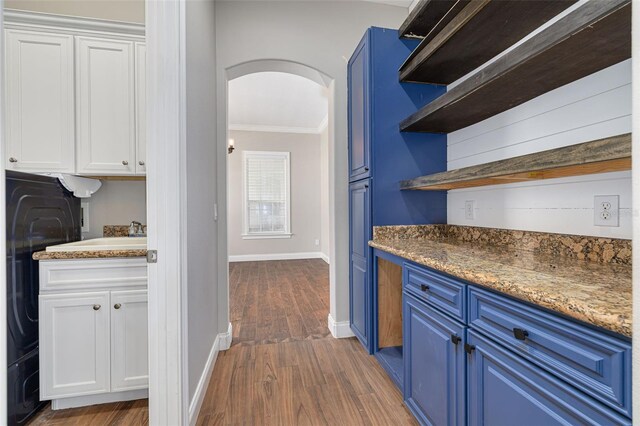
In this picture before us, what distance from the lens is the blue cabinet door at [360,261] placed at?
210 cm

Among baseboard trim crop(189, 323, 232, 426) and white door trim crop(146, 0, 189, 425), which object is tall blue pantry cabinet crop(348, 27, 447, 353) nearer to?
baseboard trim crop(189, 323, 232, 426)

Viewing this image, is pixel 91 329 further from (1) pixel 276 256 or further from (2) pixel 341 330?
(1) pixel 276 256

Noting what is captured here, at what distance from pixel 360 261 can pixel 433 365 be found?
1028 mm

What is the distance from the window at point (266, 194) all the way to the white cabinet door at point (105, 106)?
425 centimetres

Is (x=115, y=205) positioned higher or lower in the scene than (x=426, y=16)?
lower

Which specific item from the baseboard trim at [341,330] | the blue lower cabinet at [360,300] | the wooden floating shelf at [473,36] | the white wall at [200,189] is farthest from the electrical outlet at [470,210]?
the white wall at [200,189]

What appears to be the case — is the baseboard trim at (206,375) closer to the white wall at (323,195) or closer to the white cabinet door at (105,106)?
the white cabinet door at (105,106)

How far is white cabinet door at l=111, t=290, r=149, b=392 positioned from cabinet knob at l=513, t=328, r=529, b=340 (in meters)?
1.75

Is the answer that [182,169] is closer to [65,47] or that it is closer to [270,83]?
[65,47]

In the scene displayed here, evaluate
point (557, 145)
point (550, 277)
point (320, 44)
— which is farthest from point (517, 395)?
point (320, 44)

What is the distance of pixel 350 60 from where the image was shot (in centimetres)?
246

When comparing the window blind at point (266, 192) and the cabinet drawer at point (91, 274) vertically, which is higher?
the window blind at point (266, 192)

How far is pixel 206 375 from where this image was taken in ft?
5.98

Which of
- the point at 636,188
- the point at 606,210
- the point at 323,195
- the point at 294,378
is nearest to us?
the point at 636,188
